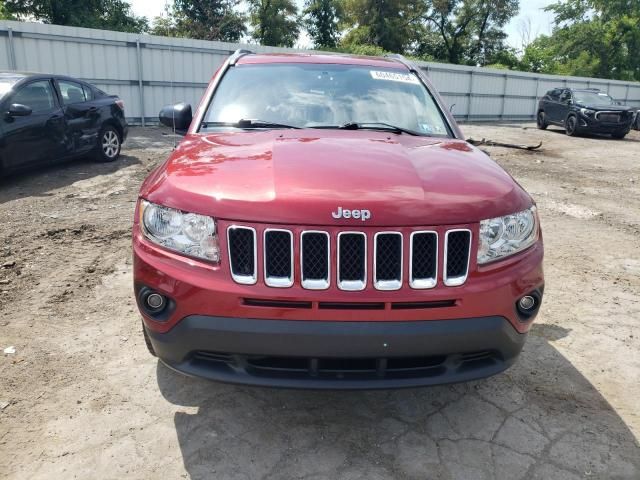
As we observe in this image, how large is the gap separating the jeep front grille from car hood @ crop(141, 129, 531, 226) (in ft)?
0.18

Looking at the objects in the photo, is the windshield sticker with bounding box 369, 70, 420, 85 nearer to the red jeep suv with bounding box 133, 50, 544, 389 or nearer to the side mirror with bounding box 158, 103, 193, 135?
the side mirror with bounding box 158, 103, 193, 135

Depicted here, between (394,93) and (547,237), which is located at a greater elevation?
(394,93)

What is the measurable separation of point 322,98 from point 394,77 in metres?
0.65

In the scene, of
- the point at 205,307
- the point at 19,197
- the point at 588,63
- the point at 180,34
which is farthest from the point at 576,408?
the point at 588,63

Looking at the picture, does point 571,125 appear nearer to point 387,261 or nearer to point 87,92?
point 87,92

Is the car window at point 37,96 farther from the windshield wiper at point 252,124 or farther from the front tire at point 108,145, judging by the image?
the windshield wiper at point 252,124

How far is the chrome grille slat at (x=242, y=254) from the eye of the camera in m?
2.08

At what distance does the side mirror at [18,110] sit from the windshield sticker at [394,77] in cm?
533

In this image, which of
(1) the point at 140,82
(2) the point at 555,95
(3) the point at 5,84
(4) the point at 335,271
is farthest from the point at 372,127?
(2) the point at 555,95

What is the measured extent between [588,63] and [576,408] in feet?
163

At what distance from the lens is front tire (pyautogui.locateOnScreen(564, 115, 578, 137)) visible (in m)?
18.4

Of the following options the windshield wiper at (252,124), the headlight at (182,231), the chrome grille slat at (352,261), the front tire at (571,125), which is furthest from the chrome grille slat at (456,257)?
the front tire at (571,125)

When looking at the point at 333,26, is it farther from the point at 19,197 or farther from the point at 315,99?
the point at 315,99

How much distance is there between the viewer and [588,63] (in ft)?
147
